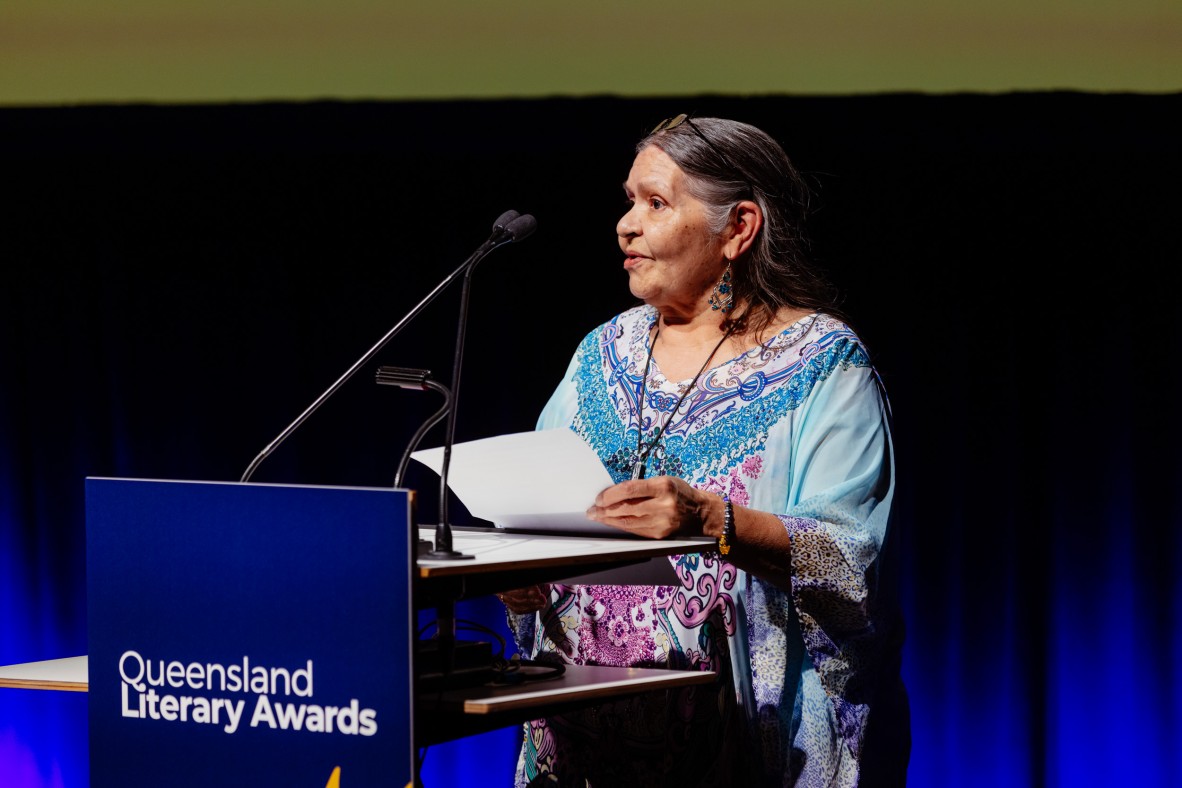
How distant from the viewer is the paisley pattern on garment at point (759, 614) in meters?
1.79

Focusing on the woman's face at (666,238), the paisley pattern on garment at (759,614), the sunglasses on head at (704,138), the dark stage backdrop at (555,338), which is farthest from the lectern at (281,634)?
the dark stage backdrop at (555,338)

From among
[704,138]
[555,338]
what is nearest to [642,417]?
[704,138]

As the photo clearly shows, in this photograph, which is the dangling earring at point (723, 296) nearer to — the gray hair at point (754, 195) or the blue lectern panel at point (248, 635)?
the gray hair at point (754, 195)

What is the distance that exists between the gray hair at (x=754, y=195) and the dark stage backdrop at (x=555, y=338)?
1479 mm

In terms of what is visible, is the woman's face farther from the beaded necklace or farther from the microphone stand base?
the microphone stand base

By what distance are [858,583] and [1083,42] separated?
6.78 ft

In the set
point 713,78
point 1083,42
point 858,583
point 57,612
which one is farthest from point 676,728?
point 57,612

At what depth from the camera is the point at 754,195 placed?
6.70 feet

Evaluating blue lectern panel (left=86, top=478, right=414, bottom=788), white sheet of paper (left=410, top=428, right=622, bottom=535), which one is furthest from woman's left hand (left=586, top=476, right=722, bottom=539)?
blue lectern panel (left=86, top=478, right=414, bottom=788)

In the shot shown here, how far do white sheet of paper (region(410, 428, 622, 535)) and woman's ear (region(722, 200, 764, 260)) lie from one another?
63cm

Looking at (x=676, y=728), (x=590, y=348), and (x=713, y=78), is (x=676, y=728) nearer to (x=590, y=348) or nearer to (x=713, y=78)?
(x=590, y=348)

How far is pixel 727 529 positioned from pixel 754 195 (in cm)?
66

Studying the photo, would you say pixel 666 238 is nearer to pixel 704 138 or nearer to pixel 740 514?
pixel 704 138

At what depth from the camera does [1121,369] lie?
3836 mm
